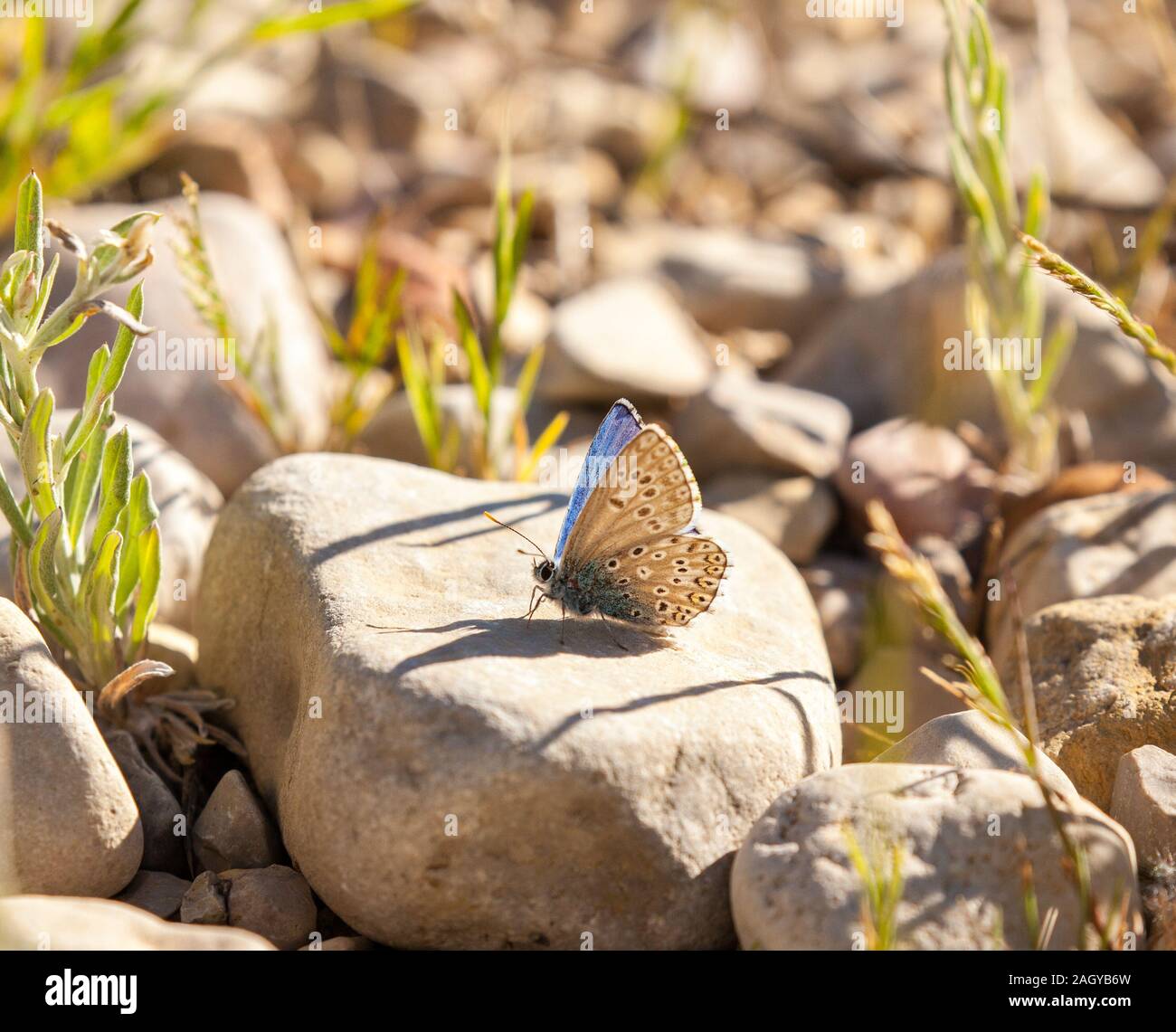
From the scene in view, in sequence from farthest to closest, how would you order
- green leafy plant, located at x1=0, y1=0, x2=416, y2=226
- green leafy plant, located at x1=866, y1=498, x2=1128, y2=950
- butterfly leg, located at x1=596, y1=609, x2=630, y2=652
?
1. green leafy plant, located at x1=0, y1=0, x2=416, y2=226
2. butterfly leg, located at x1=596, y1=609, x2=630, y2=652
3. green leafy plant, located at x1=866, y1=498, x2=1128, y2=950

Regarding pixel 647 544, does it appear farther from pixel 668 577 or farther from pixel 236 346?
pixel 236 346

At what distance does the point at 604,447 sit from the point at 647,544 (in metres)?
0.25

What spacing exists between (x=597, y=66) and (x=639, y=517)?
545cm

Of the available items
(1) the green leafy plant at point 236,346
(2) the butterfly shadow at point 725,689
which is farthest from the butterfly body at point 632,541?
(1) the green leafy plant at point 236,346

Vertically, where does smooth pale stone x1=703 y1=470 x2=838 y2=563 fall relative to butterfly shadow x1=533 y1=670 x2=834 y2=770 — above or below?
above

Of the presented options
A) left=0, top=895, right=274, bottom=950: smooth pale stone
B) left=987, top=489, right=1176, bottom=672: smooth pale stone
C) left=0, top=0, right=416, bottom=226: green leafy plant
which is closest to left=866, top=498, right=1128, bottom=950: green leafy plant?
left=987, top=489, right=1176, bottom=672: smooth pale stone

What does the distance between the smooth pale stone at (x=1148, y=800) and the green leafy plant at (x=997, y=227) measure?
5.42ft

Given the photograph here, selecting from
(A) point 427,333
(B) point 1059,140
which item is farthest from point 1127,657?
(B) point 1059,140

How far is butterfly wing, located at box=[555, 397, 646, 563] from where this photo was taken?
2703 mm

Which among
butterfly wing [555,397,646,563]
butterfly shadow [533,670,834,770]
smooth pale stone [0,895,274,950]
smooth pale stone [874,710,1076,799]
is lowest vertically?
smooth pale stone [0,895,274,950]

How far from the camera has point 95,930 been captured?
85.1 inches

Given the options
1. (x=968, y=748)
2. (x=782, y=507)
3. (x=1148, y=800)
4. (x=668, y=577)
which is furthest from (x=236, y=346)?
(x=1148, y=800)

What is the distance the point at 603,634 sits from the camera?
116 inches

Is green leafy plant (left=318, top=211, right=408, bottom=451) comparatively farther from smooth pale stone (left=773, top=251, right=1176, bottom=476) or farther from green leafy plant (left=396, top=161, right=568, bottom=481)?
smooth pale stone (left=773, top=251, right=1176, bottom=476)
